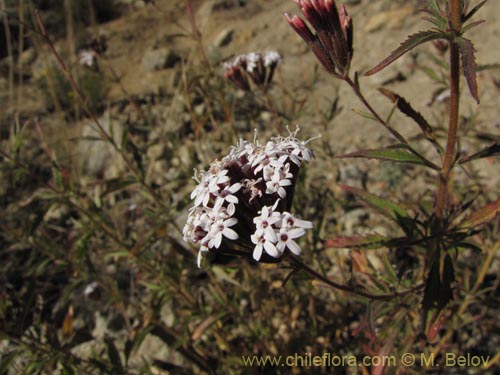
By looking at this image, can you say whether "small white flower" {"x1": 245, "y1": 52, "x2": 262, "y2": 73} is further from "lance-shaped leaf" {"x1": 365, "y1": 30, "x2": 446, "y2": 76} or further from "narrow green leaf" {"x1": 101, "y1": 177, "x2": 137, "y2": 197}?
"lance-shaped leaf" {"x1": 365, "y1": 30, "x2": 446, "y2": 76}

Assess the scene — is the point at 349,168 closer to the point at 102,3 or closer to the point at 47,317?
the point at 47,317

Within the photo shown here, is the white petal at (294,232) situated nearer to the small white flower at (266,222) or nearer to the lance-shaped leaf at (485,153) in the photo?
the small white flower at (266,222)

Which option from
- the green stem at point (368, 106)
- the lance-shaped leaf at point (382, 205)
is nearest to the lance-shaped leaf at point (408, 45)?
the green stem at point (368, 106)

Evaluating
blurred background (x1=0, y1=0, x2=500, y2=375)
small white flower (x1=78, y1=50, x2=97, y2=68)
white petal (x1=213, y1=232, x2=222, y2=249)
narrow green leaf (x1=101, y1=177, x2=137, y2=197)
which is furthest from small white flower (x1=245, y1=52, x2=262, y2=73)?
white petal (x1=213, y1=232, x2=222, y2=249)

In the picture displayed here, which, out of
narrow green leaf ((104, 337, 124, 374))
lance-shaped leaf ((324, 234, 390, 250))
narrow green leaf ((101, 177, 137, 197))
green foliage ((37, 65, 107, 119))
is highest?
green foliage ((37, 65, 107, 119))

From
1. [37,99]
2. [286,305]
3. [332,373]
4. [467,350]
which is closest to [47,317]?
[286,305]

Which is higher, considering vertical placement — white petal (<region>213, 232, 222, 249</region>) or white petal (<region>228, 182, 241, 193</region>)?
white petal (<region>228, 182, 241, 193</region>)

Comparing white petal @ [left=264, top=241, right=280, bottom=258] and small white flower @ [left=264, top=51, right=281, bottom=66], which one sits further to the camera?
small white flower @ [left=264, top=51, right=281, bottom=66]
